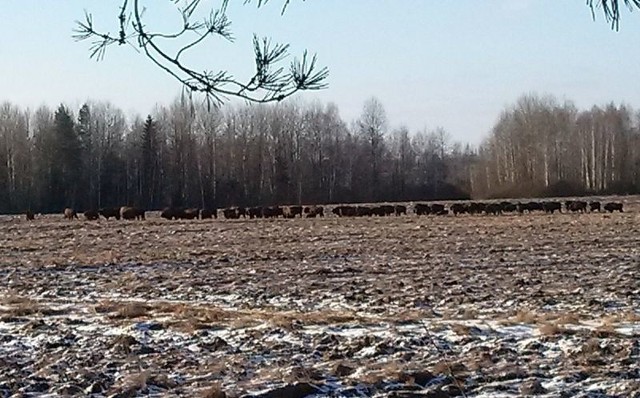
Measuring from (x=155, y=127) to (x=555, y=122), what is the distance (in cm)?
3983

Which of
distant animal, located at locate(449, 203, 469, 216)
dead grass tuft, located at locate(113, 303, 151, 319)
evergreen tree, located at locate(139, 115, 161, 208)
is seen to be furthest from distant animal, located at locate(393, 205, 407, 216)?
dead grass tuft, located at locate(113, 303, 151, 319)

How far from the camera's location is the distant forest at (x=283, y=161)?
222 ft

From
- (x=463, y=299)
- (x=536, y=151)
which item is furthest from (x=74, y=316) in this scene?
(x=536, y=151)

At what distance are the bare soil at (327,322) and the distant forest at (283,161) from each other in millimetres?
46222

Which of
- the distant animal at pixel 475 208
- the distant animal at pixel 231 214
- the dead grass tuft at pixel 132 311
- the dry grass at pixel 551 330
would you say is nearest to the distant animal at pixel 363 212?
the distant animal at pixel 475 208

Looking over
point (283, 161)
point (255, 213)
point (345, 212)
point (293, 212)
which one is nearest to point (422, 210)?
point (345, 212)

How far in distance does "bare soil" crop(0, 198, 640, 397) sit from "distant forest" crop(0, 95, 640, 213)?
46.2 meters

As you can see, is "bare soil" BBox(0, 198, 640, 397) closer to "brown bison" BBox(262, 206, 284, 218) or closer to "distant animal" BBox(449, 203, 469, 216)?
"distant animal" BBox(449, 203, 469, 216)

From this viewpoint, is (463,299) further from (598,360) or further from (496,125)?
(496,125)

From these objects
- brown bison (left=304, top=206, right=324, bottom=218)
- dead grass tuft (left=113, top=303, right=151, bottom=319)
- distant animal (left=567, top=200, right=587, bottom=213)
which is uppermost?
brown bison (left=304, top=206, right=324, bottom=218)

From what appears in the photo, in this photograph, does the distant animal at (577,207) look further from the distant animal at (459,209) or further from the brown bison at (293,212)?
the brown bison at (293,212)

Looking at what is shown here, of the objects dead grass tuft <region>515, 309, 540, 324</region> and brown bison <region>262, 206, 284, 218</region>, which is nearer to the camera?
dead grass tuft <region>515, 309, 540, 324</region>

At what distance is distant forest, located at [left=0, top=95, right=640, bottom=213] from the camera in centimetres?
6775

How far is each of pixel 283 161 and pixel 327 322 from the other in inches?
2650
